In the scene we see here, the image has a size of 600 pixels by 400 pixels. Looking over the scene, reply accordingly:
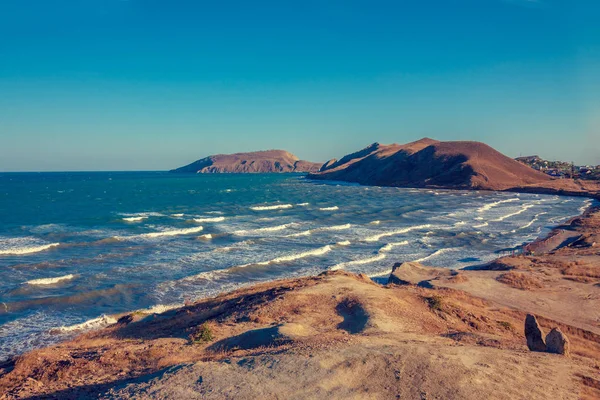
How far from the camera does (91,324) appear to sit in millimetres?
17750

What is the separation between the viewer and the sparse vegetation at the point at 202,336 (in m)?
12.5

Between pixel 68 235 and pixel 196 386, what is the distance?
31950mm

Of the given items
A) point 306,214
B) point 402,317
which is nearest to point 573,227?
point 306,214

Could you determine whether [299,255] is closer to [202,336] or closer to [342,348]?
[202,336]

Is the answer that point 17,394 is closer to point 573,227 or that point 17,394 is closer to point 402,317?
point 402,317

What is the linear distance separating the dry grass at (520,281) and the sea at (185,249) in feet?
20.4

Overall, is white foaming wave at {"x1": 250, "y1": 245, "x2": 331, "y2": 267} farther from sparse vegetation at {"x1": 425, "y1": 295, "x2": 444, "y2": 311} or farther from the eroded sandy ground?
sparse vegetation at {"x1": 425, "y1": 295, "x2": 444, "y2": 311}

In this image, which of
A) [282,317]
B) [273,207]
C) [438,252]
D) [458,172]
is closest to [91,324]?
[282,317]

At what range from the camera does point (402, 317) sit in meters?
14.4

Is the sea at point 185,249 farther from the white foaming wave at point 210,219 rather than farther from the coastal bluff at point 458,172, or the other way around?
the coastal bluff at point 458,172

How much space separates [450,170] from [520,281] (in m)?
107

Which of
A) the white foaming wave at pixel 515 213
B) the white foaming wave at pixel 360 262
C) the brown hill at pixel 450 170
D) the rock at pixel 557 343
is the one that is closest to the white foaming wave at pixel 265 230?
the white foaming wave at pixel 360 262

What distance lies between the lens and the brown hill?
113 metres

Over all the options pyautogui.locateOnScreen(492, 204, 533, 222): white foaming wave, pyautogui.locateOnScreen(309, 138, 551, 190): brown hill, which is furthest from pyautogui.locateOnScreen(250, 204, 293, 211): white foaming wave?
pyautogui.locateOnScreen(309, 138, 551, 190): brown hill
